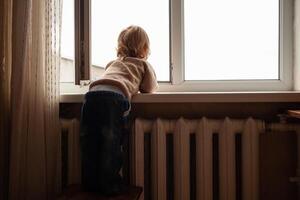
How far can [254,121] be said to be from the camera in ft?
4.41

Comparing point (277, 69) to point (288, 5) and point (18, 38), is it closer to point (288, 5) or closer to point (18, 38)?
point (288, 5)

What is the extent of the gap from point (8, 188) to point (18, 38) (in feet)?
2.08

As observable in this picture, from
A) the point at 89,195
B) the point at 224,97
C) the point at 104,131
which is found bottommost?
the point at 89,195

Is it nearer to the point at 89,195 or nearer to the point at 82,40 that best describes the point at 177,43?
the point at 82,40

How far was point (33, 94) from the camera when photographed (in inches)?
49.8

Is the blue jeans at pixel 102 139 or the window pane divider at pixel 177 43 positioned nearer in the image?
the blue jeans at pixel 102 139

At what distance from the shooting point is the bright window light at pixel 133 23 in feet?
5.23

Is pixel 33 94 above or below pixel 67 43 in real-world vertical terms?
below

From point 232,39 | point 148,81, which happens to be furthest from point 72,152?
point 232,39

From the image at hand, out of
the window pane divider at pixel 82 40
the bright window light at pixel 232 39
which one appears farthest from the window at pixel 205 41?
the window pane divider at pixel 82 40

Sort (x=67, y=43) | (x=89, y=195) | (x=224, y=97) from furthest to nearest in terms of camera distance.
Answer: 1. (x=67, y=43)
2. (x=224, y=97)
3. (x=89, y=195)

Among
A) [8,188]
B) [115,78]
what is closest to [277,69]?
[115,78]

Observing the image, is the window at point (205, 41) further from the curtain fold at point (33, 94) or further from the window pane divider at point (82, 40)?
the curtain fold at point (33, 94)

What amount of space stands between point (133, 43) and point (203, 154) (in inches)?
23.4
